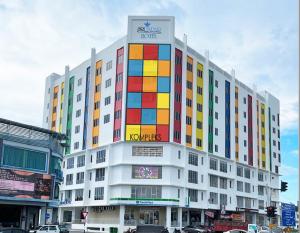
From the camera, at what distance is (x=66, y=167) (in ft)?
314

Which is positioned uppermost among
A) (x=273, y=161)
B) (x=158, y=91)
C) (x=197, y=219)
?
(x=158, y=91)

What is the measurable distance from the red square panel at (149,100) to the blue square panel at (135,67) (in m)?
4.02

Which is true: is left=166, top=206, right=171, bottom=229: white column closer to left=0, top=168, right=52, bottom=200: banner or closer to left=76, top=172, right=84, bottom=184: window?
left=76, top=172, right=84, bottom=184: window

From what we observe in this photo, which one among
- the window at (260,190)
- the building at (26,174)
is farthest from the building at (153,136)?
the building at (26,174)

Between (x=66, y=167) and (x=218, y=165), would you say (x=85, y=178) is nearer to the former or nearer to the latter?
(x=66, y=167)

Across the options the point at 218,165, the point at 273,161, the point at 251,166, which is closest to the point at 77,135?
the point at 218,165

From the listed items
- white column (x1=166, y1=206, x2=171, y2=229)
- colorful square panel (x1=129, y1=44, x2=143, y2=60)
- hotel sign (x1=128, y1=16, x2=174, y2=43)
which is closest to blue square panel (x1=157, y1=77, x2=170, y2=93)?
colorful square panel (x1=129, y1=44, x2=143, y2=60)

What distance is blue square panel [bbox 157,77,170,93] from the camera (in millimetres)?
80312

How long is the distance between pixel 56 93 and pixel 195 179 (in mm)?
40434

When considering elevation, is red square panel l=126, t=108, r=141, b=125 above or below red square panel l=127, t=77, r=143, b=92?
below

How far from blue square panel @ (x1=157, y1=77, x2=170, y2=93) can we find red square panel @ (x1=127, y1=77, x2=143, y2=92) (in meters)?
3.09

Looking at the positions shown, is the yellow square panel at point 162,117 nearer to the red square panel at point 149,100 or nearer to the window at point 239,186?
the red square panel at point 149,100

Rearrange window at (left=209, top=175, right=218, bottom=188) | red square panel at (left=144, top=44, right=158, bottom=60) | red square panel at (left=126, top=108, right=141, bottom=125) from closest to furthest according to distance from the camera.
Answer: red square panel at (left=126, top=108, right=141, bottom=125) < red square panel at (left=144, top=44, right=158, bottom=60) < window at (left=209, top=175, right=218, bottom=188)

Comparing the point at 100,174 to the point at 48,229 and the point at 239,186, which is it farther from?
the point at 48,229
